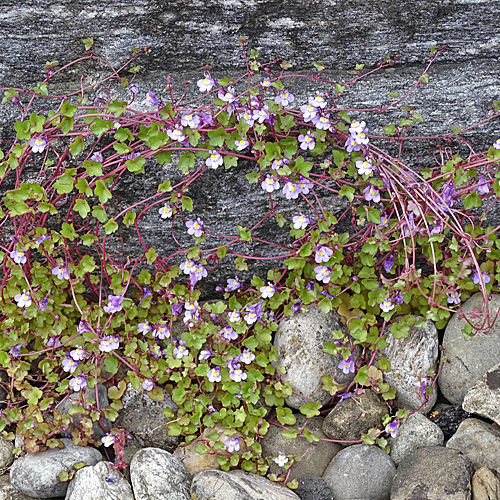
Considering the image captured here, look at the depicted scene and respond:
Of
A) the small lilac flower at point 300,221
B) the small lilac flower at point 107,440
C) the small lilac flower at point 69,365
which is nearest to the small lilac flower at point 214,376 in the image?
the small lilac flower at point 107,440

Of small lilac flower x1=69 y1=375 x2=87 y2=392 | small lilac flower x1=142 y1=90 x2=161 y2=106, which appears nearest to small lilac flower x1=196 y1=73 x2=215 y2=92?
small lilac flower x1=142 y1=90 x2=161 y2=106

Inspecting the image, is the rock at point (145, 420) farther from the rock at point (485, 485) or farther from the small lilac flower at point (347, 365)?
the rock at point (485, 485)

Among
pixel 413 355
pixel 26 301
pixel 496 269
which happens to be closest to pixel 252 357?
pixel 413 355

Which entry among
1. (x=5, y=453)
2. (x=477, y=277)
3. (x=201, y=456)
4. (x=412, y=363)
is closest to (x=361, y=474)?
(x=412, y=363)

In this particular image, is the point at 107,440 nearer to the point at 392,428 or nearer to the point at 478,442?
the point at 392,428

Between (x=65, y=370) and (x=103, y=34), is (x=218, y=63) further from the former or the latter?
(x=65, y=370)
